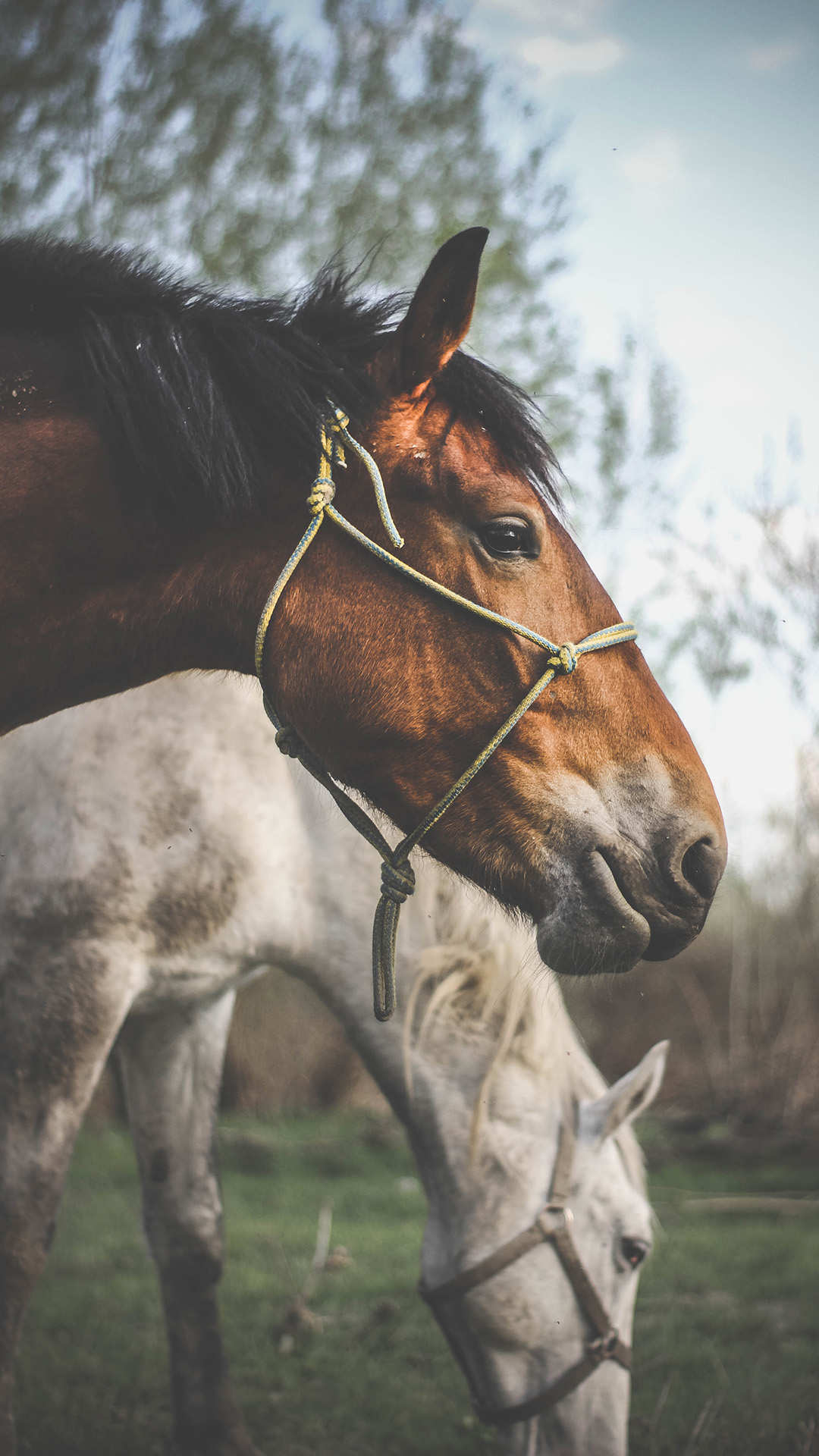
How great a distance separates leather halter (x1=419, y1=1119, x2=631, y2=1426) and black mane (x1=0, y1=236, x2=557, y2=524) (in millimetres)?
1955

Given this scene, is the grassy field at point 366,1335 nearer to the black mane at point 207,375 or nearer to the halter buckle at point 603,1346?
the halter buckle at point 603,1346

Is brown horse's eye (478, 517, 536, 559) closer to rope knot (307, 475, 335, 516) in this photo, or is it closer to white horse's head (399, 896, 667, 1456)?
rope knot (307, 475, 335, 516)

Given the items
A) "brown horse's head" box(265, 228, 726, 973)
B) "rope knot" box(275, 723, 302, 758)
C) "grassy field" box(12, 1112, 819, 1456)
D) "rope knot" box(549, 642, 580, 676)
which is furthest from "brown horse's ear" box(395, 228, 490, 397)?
"grassy field" box(12, 1112, 819, 1456)

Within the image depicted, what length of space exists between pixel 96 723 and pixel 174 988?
0.81 meters

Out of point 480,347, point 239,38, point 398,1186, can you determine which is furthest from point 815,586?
point 239,38

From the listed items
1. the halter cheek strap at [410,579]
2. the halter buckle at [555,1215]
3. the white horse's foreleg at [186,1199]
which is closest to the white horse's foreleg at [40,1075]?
the white horse's foreleg at [186,1199]

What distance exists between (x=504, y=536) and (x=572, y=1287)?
6.78 ft

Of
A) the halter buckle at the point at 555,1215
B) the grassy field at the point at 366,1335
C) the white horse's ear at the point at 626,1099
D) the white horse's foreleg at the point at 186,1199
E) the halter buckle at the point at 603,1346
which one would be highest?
the white horse's ear at the point at 626,1099

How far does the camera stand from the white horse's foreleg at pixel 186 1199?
293 centimetres

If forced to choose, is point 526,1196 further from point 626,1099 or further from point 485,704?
point 485,704

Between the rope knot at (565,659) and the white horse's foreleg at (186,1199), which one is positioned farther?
the white horse's foreleg at (186,1199)

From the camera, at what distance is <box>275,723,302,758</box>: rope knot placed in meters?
1.74

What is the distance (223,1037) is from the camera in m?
3.15

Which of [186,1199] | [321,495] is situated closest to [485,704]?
[321,495]
